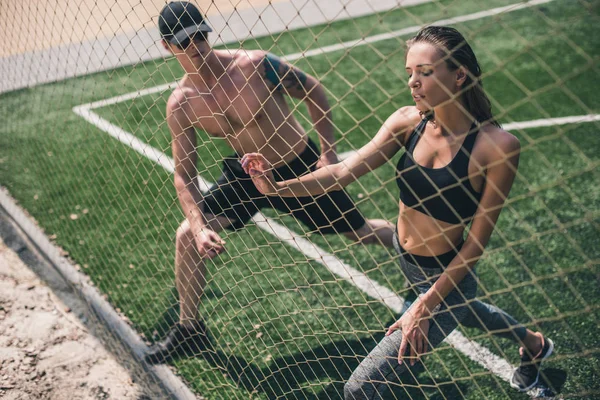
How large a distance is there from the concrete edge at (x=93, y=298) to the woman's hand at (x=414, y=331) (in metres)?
1.68

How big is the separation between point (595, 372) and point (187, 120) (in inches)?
125

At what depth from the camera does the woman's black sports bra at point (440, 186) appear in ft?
8.71

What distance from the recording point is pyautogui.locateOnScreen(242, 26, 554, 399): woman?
100 inches

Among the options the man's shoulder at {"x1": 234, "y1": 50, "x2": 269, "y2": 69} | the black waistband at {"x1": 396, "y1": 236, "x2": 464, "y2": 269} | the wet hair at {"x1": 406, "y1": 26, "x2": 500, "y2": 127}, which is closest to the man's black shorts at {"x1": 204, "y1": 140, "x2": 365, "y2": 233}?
the man's shoulder at {"x1": 234, "y1": 50, "x2": 269, "y2": 69}

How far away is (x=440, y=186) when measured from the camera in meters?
2.75

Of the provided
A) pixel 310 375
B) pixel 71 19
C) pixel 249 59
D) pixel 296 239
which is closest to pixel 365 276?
pixel 310 375

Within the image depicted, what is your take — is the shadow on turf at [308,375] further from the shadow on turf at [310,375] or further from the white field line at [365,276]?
the white field line at [365,276]

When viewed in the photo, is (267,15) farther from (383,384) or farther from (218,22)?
(383,384)

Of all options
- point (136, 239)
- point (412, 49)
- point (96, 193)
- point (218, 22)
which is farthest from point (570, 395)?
point (218, 22)

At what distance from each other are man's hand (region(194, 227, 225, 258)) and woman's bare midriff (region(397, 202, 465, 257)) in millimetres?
1118

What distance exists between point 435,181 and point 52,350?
3111mm

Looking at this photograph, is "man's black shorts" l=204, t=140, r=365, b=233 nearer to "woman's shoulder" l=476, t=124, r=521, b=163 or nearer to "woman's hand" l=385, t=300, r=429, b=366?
"woman's hand" l=385, t=300, r=429, b=366

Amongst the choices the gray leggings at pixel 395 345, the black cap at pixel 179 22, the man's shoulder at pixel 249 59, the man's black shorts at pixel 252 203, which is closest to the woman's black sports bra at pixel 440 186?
the gray leggings at pixel 395 345

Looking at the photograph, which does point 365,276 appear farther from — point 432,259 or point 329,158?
point 432,259
